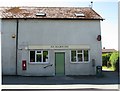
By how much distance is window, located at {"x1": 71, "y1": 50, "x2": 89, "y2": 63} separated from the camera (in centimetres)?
2377

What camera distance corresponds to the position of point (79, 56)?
23891mm

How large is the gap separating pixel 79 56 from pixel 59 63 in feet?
6.00

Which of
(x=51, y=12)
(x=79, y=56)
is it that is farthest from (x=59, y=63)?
(x=51, y=12)

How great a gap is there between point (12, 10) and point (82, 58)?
25.6ft

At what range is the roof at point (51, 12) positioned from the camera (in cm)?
2414

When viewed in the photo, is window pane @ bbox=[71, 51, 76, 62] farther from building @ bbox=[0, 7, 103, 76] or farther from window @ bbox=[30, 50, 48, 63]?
window @ bbox=[30, 50, 48, 63]

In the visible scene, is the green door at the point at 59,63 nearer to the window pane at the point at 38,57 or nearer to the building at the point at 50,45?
the building at the point at 50,45

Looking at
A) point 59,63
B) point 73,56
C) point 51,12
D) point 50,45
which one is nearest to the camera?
point 50,45

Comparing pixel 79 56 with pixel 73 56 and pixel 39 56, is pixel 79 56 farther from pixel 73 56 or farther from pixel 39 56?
pixel 39 56

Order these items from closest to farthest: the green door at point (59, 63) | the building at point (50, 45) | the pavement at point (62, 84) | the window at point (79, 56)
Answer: the pavement at point (62, 84)
the building at point (50, 45)
the green door at point (59, 63)
the window at point (79, 56)

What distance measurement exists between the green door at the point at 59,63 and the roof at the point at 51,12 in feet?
10.7

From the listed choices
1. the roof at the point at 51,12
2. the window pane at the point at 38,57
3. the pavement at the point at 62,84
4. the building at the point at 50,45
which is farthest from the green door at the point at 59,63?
the pavement at the point at 62,84

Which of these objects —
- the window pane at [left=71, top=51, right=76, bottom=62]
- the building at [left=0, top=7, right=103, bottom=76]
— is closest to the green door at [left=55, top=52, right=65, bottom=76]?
the building at [left=0, top=7, right=103, bottom=76]

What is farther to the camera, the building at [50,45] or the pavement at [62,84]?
the building at [50,45]
